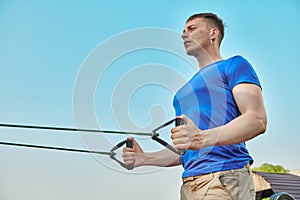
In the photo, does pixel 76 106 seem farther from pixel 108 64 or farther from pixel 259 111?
pixel 259 111

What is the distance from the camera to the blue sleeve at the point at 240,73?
0.99m

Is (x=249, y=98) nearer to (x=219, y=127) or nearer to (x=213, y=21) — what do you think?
(x=219, y=127)

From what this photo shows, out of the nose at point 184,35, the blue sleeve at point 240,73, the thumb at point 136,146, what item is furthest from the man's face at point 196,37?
the thumb at point 136,146

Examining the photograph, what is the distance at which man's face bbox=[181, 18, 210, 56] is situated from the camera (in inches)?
45.4

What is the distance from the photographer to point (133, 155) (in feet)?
3.88

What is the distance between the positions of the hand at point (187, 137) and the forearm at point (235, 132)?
0.06 ft

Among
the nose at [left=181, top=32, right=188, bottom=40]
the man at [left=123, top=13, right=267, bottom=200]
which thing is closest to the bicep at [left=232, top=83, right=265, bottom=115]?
the man at [left=123, top=13, right=267, bottom=200]

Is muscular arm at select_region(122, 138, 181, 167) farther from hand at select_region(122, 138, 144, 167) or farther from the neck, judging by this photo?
the neck

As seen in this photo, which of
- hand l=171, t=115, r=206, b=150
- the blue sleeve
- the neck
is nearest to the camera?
hand l=171, t=115, r=206, b=150

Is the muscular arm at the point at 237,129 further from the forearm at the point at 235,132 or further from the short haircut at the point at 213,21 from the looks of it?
the short haircut at the point at 213,21

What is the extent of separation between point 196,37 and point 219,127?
1.04 feet

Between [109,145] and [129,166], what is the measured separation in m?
0.08

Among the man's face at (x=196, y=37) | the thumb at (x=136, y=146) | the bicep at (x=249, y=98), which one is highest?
the man's face at (x=196, y=37)

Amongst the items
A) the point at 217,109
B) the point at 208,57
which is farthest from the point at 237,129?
the point at 208,57
